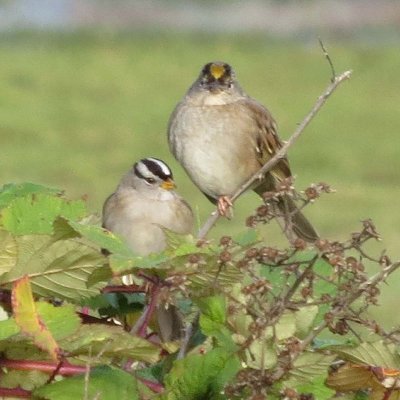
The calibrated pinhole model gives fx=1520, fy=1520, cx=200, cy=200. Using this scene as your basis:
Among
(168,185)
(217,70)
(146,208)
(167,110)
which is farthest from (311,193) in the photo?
(167,110)

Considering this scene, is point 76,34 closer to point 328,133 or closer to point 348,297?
point 328,133

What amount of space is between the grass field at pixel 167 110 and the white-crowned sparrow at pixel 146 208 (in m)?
7.07

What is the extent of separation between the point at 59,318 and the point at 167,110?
55.5ft

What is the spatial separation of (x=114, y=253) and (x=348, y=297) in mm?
296

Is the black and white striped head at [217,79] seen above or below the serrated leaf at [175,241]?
above

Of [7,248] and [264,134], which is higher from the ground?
[264,134]

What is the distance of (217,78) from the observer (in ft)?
16.8

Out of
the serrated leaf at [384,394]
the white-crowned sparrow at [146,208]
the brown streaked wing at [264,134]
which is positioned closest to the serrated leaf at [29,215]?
the serrated leaf at [384,394]

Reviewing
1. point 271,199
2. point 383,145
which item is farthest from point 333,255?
point 383,145

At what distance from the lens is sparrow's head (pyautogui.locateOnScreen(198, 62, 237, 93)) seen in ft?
16.7

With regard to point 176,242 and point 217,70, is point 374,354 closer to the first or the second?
point 176,242

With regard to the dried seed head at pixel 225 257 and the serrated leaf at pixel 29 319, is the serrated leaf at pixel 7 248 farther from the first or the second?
the dried seed head at pixel 225 257

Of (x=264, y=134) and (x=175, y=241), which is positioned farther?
(x=264, y=134)

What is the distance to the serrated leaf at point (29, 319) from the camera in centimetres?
178
